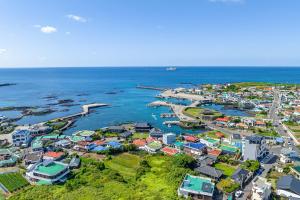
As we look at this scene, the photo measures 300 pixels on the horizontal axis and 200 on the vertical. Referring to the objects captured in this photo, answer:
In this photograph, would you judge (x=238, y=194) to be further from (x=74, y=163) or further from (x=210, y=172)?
(x=74, y=163)

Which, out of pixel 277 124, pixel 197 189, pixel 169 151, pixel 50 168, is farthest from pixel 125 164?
pixel 277 124

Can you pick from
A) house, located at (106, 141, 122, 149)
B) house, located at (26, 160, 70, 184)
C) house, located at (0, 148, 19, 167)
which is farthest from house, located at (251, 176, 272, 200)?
house, located at (0, 148, 19, 167)

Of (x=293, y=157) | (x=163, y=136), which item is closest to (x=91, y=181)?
(x=163, y=136)

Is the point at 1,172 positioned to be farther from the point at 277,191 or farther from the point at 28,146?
the point at 277,191

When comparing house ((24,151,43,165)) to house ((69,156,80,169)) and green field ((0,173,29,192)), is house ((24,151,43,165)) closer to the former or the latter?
green field ((0,173,29,192))

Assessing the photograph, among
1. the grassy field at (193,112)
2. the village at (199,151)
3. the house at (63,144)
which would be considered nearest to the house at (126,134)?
the village at (199,151)

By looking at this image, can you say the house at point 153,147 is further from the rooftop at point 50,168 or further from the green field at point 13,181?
the green field at point 13,181
